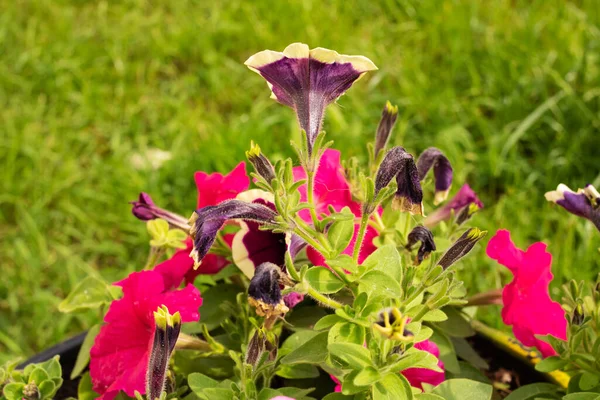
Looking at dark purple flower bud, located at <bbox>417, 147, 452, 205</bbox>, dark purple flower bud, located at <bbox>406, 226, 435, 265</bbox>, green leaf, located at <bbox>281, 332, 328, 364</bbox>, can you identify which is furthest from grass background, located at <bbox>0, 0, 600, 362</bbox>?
green leaf, located at <bbox>281, 332, 328, 364</bbox>

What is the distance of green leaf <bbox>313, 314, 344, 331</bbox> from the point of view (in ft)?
2.73

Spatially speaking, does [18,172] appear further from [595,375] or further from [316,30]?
[595,375]

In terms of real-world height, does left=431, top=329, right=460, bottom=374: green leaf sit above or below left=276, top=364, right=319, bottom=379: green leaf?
below

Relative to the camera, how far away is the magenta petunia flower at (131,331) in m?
0.92

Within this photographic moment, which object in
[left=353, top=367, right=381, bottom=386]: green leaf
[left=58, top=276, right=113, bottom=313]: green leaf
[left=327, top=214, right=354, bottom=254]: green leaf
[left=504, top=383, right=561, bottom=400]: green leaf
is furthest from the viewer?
[left=58, top=276, right=113, bottom=313]: green leaf

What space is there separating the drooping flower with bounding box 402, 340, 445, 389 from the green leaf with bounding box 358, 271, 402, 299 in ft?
0.47

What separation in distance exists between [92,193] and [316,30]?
101 cm

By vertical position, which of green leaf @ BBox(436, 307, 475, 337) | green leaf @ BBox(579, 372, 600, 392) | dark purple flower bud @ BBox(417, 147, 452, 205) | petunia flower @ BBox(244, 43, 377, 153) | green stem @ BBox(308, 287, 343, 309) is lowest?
green leaf @ BBox(579, 372, 600, 392)

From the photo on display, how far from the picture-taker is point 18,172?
7.77ft

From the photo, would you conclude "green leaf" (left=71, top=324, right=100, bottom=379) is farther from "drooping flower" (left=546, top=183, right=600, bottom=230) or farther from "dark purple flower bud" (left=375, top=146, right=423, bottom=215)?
"drooping flower" (left=546, top=183, right=600, bottom=230)

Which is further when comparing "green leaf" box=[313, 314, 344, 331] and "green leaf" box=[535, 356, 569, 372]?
"green leaf" box=[535, 356, 569, 372]

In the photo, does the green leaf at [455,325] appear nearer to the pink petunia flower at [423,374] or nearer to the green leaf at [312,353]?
the pink petunia flower at [423,374]

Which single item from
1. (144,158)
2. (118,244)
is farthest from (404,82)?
(118,244)

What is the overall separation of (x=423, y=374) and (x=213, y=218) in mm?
355
